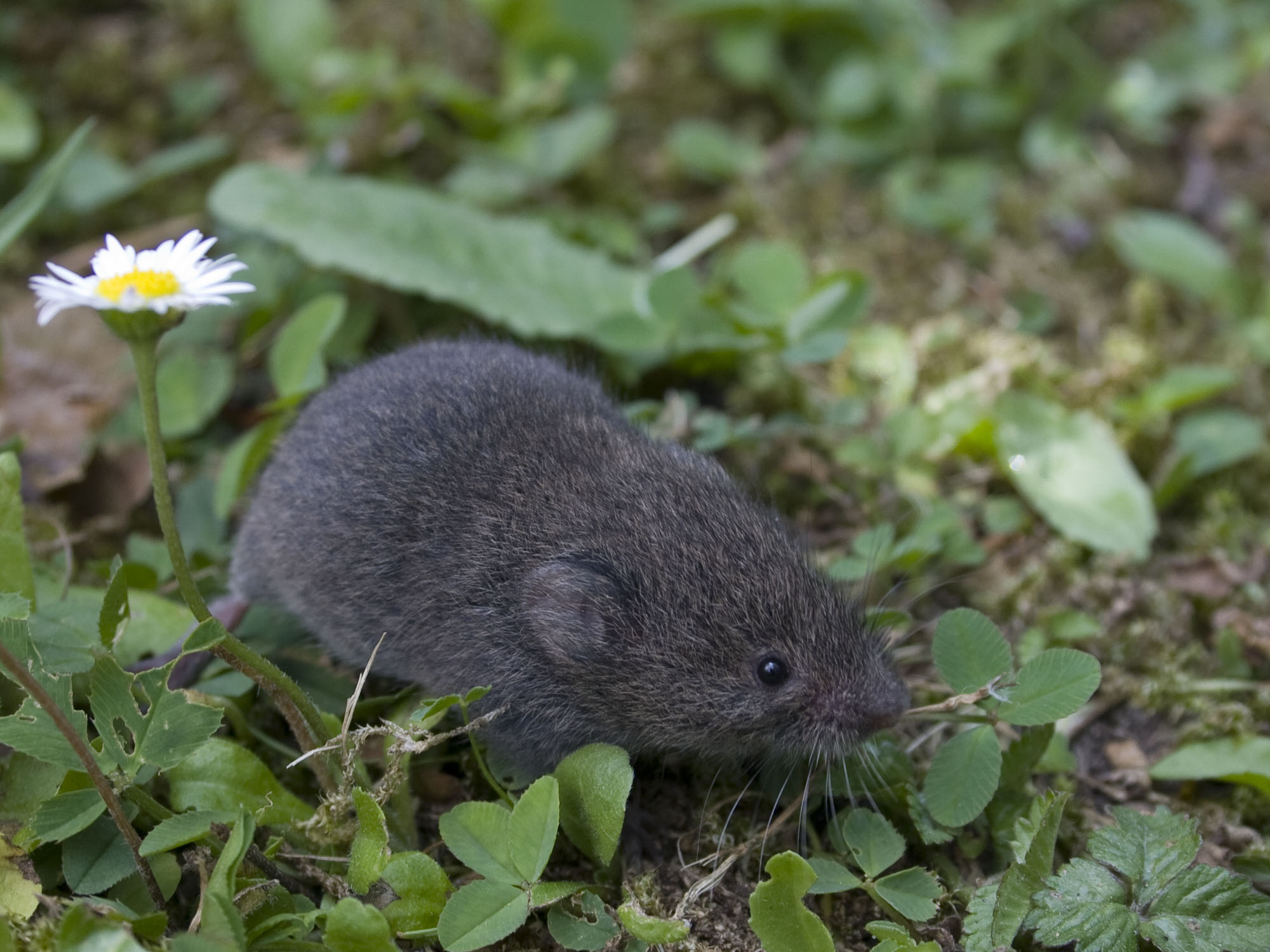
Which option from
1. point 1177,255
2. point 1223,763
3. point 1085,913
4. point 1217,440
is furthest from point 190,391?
point 1177,255

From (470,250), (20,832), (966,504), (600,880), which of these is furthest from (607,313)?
(20,832)

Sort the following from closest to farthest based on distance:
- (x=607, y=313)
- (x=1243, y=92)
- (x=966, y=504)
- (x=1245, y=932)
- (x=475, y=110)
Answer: (x=1245, y=932)
(x=966, y=504)
(x=607, y=313)
(x=475, y=110)
(x=1243, y=92)

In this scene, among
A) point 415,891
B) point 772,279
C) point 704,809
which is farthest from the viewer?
point 772,279

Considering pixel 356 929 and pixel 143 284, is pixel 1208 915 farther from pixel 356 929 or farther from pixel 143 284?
pixel 143 284

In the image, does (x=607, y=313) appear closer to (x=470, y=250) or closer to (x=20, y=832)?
(x=470, y=250)

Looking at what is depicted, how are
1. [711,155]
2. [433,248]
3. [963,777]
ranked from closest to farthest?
[963,777], [433,248], [711,155]

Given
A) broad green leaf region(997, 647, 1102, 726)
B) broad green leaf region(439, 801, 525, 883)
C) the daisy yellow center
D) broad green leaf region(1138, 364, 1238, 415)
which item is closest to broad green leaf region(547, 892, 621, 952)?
broad green leaf region(439, 801, 525, 883)

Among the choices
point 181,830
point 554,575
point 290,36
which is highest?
point 290,36

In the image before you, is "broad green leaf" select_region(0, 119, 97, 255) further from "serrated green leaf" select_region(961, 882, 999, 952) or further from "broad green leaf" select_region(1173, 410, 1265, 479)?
"broad green leaf" select_region(1173, 410, 1265, 479)
